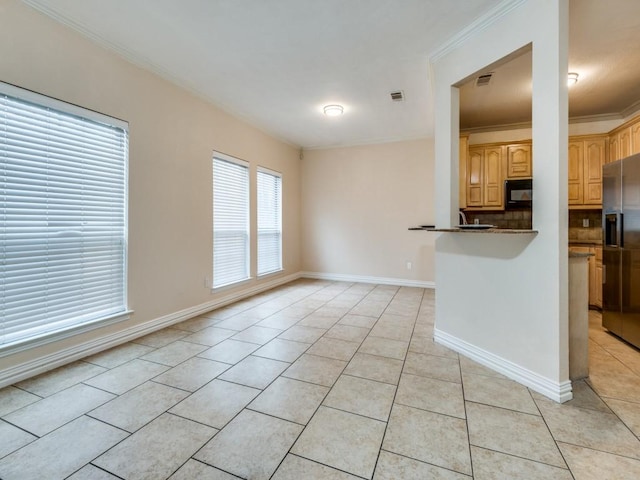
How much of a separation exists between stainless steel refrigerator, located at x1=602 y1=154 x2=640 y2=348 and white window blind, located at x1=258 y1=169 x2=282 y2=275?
4512 mm

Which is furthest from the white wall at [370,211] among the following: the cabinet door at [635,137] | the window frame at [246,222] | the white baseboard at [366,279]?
the cabinet door at [635,137]

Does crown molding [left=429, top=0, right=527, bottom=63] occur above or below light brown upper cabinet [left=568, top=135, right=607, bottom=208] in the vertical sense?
above

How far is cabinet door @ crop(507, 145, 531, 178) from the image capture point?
4.52 meters

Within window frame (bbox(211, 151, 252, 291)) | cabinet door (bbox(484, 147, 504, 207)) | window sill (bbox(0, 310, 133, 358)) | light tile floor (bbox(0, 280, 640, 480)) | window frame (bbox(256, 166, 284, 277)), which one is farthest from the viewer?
window frame (bbox(256, 166, 284, 277))

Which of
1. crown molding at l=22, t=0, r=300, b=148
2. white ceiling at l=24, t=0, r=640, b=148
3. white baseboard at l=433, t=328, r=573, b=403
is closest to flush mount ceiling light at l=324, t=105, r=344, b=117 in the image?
white ceiling at l=24, t=0, r=640, b=148

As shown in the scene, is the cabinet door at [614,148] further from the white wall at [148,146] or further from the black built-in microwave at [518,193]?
the white wall at [148,146]

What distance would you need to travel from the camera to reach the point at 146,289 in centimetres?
319

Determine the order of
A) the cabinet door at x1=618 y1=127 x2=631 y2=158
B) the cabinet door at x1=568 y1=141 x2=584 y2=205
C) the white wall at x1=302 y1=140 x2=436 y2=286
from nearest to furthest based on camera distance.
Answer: the cabinet door at x1=618 y1=127 x2=631 y2=158 → the cabinet door at x1=568 y1=141 x2=584 y2=205 → the white wall at x1=302 y1=140 x2=436 y2=286

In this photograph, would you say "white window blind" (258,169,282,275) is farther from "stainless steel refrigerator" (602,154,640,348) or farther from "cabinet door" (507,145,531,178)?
"stainless steel refrigerator" (602,154,640,348)

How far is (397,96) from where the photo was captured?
3883 millimetres

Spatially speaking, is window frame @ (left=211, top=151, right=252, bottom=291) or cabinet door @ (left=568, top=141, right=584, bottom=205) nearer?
window frame @ (left=211, top=151, right=252, bottom=291)

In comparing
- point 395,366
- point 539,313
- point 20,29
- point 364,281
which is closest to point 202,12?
point 20,29

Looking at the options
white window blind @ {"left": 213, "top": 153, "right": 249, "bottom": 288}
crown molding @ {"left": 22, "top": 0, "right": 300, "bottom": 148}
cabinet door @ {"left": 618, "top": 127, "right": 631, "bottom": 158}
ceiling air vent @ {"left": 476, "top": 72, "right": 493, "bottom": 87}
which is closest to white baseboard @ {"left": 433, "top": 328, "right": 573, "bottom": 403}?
ceiling air vent @ {"left": 476, "top": 72, "right": 493, "bottom": 87}

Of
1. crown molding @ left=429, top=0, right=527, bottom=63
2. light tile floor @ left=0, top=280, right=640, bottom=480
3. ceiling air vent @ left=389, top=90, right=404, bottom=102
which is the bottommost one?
light tile floor @ left=0, top=280, right=640, bottom=480
